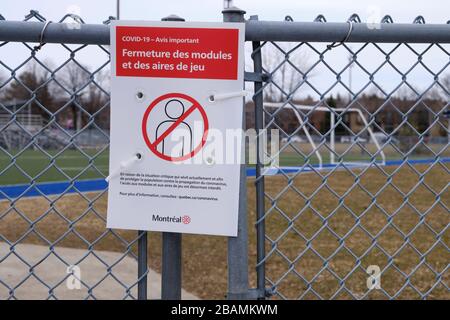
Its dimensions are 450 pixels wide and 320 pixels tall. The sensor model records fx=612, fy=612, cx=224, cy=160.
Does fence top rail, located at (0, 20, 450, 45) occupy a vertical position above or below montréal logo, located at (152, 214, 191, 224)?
above

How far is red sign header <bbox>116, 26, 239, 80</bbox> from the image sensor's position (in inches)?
67.3

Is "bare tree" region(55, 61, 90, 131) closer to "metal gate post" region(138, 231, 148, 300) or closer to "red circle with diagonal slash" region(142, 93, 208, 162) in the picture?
"red circle with diagonal slash" region(142, 93, 208, 162)

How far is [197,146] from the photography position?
175cm

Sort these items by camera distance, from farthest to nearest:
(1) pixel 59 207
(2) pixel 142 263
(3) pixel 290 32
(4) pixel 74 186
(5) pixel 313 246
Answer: (1) pixel 59 207
(5) pixel 313 246
(4) pixel 74 186
(2) pixel 142 263
(3) pixel 290 32

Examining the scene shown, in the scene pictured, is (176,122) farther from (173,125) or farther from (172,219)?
(172,219)

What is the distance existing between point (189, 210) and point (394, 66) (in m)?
0.91

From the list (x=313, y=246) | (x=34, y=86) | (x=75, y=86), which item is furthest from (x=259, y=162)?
(x=313, y=246)

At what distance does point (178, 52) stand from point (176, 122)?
20 cm

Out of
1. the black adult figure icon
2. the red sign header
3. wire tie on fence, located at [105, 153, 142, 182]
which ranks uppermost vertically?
the red sign header

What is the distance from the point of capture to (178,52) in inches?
67.5

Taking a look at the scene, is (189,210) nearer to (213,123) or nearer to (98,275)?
(213,123)

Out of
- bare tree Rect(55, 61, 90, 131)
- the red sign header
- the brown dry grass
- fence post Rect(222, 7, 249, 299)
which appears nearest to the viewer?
the red sign header

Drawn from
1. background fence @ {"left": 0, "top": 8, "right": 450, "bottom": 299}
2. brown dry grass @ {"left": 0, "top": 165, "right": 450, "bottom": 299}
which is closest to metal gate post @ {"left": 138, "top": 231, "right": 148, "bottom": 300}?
background fence @ {"left": 0, "top": 8, "right": 450, "bottom": 299}
